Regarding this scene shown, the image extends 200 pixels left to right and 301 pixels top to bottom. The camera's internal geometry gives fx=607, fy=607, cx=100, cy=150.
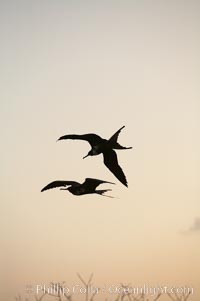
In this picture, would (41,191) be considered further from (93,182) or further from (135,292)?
(135,292)

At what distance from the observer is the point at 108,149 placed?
2791 mm

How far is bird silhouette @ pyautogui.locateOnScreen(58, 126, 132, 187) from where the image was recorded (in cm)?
278

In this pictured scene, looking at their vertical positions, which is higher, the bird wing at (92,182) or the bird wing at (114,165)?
the bird wing at (114,165)

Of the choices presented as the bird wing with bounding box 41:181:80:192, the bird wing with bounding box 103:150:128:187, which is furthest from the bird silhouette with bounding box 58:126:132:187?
the bird wing with bounding box 41:181:80:192

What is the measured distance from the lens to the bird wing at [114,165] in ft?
9.20

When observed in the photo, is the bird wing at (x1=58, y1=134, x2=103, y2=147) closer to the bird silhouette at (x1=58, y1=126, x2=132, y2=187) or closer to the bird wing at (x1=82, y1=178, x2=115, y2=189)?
the bird silhouette at (x1=58, y1=126, x2=132, y2=187)

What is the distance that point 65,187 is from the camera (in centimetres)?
287

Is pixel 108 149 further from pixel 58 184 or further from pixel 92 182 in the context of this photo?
pixel 58 184

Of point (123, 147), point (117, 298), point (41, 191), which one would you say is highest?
point (123, 147)

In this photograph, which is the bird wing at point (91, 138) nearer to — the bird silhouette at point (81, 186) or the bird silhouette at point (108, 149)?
the bird silhouette at point (108, 149)

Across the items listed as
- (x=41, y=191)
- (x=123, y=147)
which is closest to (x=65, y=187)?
(x=41, y=191)

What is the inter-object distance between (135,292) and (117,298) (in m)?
0.09

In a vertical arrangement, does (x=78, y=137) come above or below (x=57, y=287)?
above

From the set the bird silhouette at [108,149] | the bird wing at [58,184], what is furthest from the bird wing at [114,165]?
the bird wing at [58,184]
